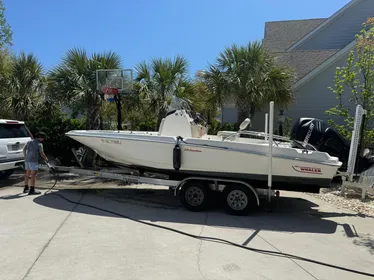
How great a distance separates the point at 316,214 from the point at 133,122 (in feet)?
34.5

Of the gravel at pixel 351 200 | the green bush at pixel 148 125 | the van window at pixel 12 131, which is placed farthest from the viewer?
the green bush at pixel 148 125

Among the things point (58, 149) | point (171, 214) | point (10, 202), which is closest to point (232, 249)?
point (171, 214)

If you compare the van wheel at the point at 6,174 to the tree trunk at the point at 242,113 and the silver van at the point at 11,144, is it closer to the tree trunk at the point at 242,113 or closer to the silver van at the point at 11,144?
the silver van at the point at 11,144

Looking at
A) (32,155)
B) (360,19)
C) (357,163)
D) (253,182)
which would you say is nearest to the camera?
(253,182)

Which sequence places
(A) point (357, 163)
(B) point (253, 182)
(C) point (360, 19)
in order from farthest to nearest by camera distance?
(C) point (360, 19)
(A) point (357, 163)
(B) point (253, 182)

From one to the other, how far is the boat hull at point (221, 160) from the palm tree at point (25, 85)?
233 inches

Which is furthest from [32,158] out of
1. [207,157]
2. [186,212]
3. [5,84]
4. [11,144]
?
[5,84]

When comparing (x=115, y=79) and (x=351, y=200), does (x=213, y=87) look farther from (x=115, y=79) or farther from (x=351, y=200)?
(x=351, y=200)

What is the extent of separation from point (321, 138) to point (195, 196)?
162 inches

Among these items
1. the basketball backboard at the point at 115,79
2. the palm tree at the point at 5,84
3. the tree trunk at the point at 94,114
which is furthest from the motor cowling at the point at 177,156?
the palm tree at the point at 5,84

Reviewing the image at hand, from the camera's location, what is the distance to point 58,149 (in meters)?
12.2

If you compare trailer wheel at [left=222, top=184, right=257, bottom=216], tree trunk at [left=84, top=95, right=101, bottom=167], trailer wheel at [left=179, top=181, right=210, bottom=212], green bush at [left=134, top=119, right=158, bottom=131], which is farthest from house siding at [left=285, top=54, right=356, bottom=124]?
trailer wheel at [left=179, top=181, right=210, bottom=212]

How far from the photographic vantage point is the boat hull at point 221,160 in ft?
21.8

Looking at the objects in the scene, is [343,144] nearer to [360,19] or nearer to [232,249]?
[232,249]
